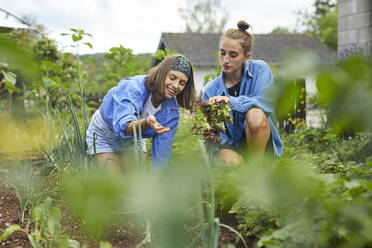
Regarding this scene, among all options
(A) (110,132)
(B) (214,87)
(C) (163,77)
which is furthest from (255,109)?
(A) (110,132)

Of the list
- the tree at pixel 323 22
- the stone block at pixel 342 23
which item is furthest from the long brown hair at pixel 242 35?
the tree at pixel 323 22

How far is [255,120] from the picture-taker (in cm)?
224

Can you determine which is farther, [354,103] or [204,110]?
[204,110]

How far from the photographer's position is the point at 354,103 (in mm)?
345

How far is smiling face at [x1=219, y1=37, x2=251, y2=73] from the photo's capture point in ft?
7.70

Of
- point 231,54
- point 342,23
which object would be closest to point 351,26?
point 342,23

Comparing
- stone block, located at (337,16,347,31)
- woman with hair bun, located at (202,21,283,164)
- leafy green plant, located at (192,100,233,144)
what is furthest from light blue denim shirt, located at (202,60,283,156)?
stone block, located at (337,16,347,31)

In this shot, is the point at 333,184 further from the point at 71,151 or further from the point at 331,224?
the point at 71,151

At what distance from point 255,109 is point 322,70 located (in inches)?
76.4

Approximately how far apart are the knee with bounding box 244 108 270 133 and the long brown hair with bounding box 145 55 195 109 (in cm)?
39

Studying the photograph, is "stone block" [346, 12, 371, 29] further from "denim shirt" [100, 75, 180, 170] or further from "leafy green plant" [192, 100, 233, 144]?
"leafy green plant" [192, 100, 233, 144]

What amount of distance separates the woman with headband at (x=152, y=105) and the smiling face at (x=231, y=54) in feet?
0.92

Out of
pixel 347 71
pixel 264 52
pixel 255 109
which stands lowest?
pixel 255 109

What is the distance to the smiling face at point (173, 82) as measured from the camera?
214 cm
